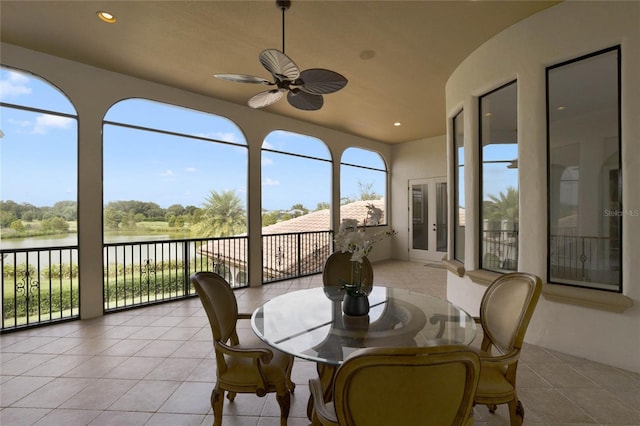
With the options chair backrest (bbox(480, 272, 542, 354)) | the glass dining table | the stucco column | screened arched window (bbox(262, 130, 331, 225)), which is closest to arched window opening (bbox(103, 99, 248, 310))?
the stucco column

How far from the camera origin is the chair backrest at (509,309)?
61.9 inches

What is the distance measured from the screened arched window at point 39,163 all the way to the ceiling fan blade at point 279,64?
9.21ft

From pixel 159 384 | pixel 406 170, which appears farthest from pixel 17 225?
pixel 406 170

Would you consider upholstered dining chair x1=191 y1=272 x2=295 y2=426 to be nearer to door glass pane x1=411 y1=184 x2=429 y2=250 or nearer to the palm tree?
the palm tree

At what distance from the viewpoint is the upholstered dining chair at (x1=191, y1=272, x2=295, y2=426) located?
5.05ft

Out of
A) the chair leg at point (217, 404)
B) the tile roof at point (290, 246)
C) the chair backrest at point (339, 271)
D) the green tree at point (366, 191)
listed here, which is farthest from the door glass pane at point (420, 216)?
the chair leg at point (217, 404)

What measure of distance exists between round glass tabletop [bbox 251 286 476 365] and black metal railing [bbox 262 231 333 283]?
338 cm

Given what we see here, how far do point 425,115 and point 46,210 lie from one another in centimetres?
592

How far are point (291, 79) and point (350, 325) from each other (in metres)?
1.90

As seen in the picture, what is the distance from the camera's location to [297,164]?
6.21 metres

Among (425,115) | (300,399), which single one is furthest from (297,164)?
(300,399)

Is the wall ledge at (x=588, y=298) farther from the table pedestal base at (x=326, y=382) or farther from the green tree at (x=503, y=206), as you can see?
the table pedestal base at (x=326, y=382)

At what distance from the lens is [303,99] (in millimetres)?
2691

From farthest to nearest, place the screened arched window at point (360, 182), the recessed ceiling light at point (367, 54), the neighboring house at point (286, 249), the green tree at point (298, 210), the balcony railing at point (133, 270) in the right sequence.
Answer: the screened arched window at point (360, 182)
the green tree at point (298, 210)
the neighboring house at point (286, 249)
the balcony railing at point (133, 270)
the recessed ceiling light at point (367, 54)
